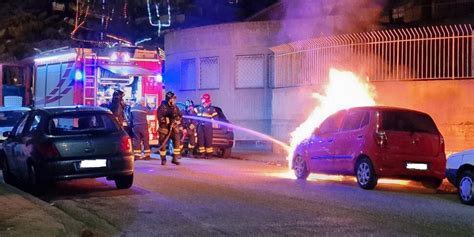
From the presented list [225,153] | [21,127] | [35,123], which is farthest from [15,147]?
[225,153]

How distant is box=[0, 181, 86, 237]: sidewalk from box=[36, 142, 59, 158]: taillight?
2.63 feet

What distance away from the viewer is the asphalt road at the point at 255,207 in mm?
7465

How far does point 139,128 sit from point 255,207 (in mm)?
7917

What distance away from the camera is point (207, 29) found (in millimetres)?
A: 23578

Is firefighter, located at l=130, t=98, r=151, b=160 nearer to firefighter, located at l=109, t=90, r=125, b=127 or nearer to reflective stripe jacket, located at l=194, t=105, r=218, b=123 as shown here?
firefighter, located at l=109, t=90, r=125, b=127

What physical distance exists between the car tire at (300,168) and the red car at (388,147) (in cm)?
107

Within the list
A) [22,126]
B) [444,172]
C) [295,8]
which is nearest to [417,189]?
[444,172]

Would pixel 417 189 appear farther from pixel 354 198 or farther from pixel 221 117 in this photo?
pixel 221 117

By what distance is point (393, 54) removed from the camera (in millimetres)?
16266

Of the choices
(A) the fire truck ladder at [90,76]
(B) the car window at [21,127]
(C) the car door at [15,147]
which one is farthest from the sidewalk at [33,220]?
(A) the fire truck ladder at [90,76]

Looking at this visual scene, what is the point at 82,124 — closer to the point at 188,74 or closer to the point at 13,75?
the point at 13,75

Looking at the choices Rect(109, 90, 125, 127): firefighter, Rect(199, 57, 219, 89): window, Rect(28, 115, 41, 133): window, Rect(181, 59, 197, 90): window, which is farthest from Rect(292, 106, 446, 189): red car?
Rect(181, 59, 197, 90): window

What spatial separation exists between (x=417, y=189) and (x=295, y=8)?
10.3 meters

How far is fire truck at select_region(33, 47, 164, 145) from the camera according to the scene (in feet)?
56.8
